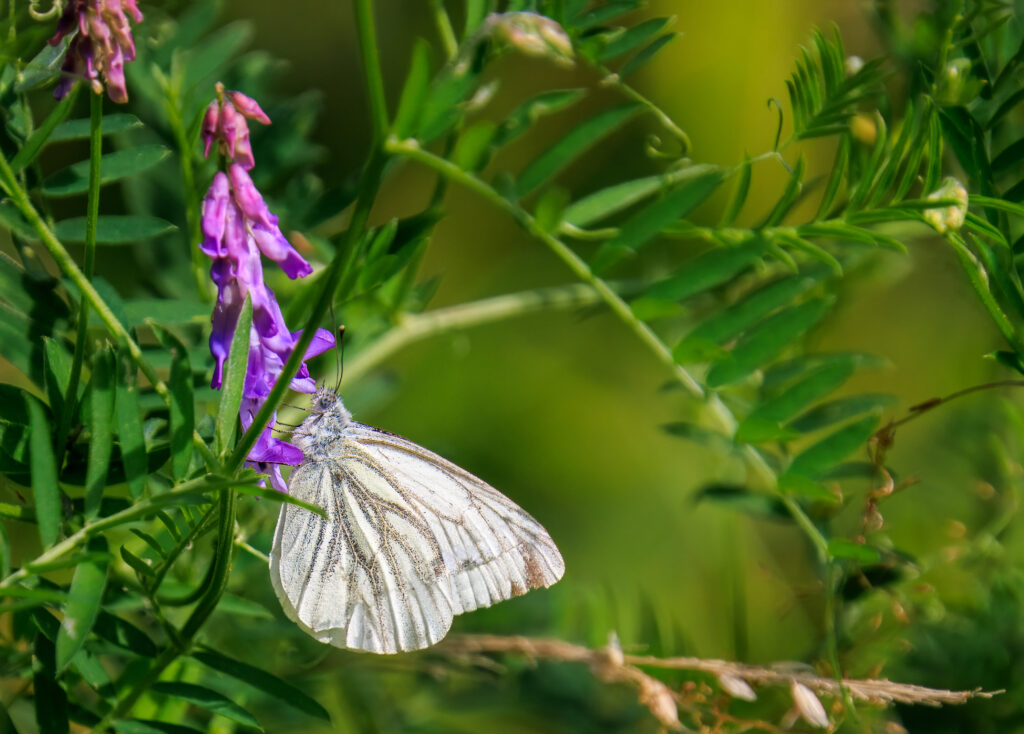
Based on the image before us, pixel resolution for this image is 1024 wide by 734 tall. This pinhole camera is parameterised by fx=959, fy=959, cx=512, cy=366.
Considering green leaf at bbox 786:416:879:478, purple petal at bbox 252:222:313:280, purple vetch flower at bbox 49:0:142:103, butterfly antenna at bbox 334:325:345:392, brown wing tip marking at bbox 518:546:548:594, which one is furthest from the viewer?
brown wing tip marking at bbox 518:546:548:594

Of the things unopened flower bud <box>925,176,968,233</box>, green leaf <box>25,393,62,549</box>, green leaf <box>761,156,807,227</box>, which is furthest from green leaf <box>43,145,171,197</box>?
unopened flower bud <box>925,176,968,233</box>

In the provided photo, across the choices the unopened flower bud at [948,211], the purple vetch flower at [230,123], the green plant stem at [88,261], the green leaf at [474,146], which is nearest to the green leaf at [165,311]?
the green plant stem at [88,261]

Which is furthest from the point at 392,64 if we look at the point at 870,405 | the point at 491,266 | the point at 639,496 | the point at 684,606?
the point at 870,405

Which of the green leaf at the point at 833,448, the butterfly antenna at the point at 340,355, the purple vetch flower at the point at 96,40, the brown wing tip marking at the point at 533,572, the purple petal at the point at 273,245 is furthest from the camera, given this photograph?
the brown wing tip marking at the point at 533,572

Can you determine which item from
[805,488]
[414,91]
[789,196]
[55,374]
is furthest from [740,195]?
[55,374]

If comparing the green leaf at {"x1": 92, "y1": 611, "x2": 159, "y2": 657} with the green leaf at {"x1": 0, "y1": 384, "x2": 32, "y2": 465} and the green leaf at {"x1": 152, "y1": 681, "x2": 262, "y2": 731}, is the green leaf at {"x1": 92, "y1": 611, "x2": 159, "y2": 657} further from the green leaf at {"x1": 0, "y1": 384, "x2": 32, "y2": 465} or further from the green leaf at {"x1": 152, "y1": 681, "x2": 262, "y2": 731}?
the green leaf at {"x1": 0, "y1": 384, "x2": 32, "y2": 465}

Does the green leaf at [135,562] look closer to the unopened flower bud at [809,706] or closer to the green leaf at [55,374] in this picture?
the green leaf at [55,374]

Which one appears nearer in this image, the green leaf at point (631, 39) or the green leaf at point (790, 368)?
the green leaf at point (631, 39)
